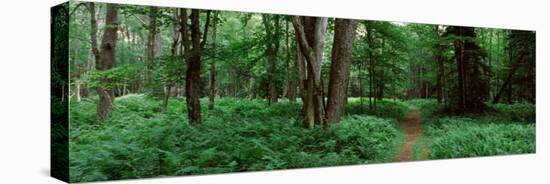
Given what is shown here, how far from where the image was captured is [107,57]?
7.62m

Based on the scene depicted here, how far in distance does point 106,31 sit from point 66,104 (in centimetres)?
97

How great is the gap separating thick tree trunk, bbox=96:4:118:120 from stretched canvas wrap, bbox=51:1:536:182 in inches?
0.5

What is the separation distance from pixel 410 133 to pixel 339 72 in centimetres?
163

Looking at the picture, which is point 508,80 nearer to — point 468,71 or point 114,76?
point 468,71

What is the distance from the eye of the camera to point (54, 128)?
7.73 metres

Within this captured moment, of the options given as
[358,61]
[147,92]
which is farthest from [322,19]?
[147,92]

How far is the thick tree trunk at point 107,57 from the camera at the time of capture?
7559 mm

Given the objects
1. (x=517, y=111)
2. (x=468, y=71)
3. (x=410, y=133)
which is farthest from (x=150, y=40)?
(x=517, y=111)


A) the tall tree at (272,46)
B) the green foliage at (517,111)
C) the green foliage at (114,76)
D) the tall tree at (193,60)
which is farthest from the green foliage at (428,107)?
the green foliage at (114,76)

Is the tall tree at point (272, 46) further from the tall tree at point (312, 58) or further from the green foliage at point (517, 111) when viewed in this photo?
the green foliage at point (517, 111)

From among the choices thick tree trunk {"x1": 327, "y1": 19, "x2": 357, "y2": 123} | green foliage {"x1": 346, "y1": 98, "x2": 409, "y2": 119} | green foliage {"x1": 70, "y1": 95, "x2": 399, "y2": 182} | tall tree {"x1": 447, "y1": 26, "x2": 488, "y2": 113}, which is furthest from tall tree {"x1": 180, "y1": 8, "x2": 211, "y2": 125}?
tall tree {"x1": 447, "y1": 26, "x2": 488, "y2": 113}

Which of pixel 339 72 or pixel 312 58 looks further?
pixel 339 72

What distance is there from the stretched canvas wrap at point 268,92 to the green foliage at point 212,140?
15mm

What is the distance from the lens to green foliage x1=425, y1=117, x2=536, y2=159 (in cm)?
1026
